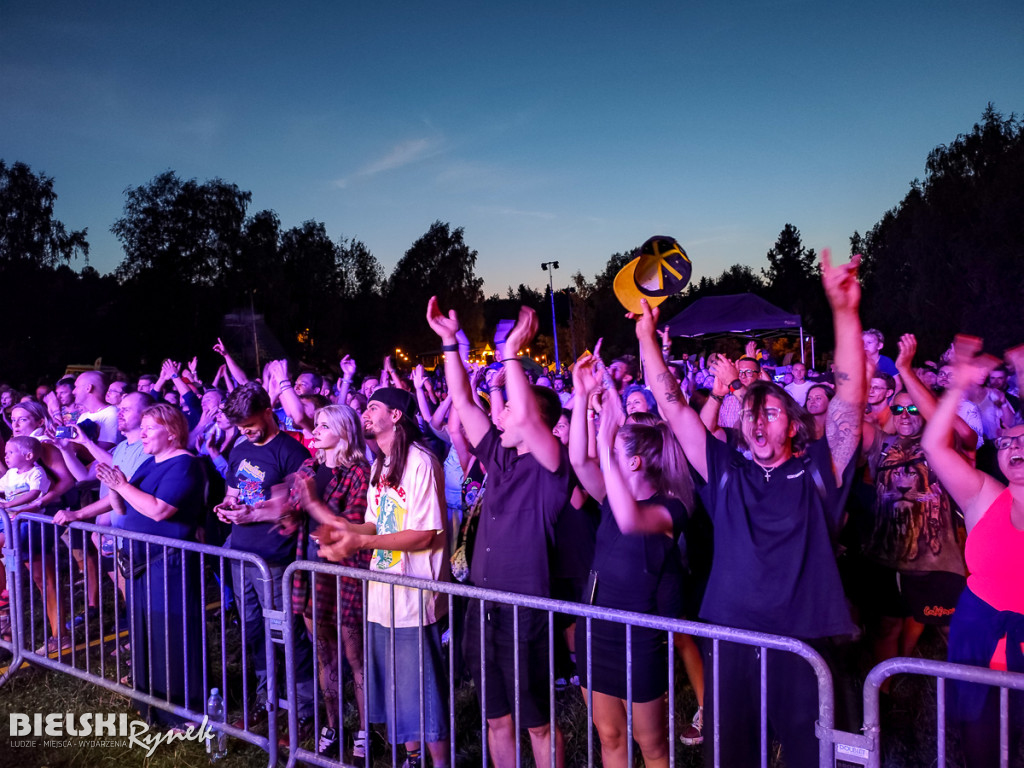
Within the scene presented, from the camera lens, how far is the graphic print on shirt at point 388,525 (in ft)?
12.7

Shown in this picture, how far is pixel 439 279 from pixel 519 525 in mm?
47635

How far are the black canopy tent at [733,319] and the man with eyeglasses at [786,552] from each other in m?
22.3

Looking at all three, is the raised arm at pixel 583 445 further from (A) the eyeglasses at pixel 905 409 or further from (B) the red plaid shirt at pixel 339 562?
(A) the eyeglasses at pixel 905 409

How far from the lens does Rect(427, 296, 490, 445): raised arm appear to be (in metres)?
3.93

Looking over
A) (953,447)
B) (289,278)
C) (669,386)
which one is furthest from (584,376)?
(289,278)

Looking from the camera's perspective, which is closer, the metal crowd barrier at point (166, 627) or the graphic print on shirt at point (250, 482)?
the metal crowd barrier at point (166, 627)

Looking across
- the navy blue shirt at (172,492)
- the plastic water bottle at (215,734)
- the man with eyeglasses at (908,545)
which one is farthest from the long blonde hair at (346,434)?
the man with eyeglasses at (908,545)

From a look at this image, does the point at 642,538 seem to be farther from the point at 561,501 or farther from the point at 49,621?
the point at 49,621

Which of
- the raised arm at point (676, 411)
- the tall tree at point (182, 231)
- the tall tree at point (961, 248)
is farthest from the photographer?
the tall tree at point (182, 231)

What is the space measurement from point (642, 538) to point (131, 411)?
152 inches

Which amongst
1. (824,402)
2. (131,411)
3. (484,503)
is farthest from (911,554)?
(131,411)

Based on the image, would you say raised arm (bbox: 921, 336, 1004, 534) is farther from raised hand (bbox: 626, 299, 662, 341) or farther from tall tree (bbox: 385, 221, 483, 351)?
tall tree (bbox: 385, 221, 483, 351)

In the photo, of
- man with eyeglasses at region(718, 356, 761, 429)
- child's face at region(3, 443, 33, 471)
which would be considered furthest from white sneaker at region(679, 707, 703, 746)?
child's face at region(3, 443, 33, 471)

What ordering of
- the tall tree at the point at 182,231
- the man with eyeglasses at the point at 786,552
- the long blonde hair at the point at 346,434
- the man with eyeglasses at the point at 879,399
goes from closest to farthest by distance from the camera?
the man with eyeglasses at the point at 786,552 → the long blonde hair at the point at 346,434 → the man with eyeglasses at the point at 879,399 → the tall tree at the point at 182,231
